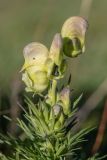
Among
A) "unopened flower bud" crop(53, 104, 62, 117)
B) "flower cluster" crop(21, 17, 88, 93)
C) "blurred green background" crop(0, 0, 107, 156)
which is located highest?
"flower cluster" crop(21, 17, 88, 93)

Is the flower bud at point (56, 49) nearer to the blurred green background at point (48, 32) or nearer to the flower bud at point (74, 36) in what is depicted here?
the flower bud at point (74, 36)

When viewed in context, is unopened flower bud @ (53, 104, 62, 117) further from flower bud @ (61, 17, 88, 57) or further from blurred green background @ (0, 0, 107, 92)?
blurred green background @ (0, 0, 107, 92)

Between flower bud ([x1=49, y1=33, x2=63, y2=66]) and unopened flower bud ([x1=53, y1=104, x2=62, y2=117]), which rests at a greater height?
flower bud ([x1=49, y1=33, x2=63, y2=66])

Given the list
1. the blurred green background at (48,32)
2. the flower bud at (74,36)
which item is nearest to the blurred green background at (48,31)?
the blurred green background at (48,32)

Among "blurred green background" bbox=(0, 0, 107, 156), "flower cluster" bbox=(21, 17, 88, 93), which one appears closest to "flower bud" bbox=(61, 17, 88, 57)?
"flower cluster" bbox=(21, 17, 88, 93)

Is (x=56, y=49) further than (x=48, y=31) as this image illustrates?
No

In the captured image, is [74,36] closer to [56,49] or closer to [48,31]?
[56,49]

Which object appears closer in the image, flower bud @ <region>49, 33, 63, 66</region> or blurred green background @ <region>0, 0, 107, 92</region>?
flower bud @ <region>49, 33, 63, 66</region>

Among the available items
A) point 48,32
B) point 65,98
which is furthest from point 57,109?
point 48,32
